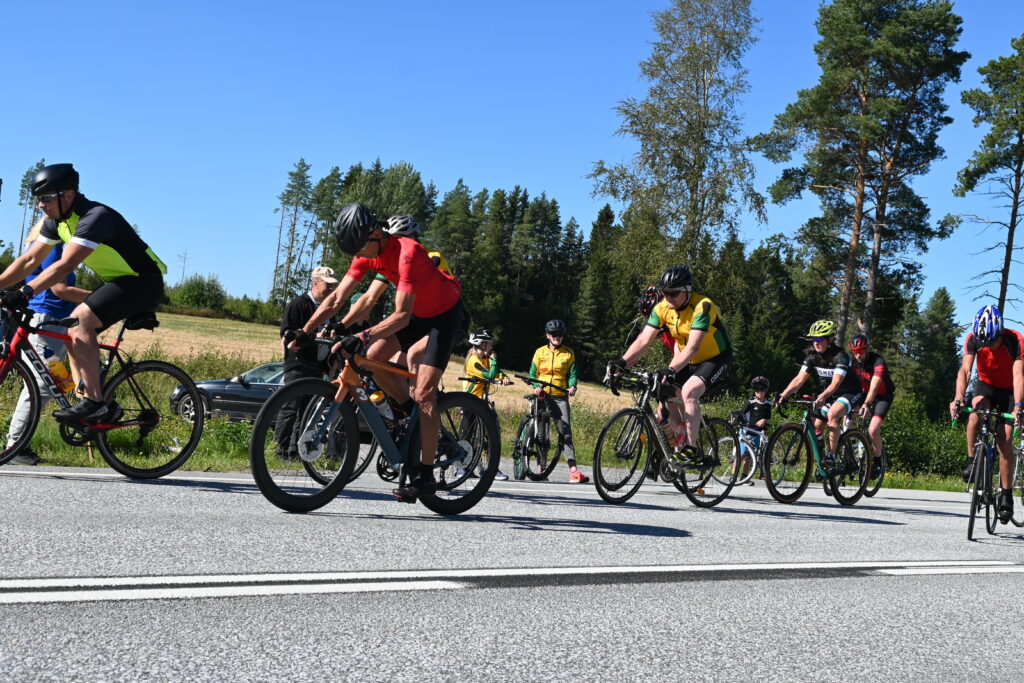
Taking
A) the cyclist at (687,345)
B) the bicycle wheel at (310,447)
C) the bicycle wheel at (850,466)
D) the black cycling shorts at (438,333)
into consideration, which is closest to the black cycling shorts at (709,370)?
the cyclist at (687,345)

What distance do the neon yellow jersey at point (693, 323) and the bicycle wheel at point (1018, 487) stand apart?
9.33 feet

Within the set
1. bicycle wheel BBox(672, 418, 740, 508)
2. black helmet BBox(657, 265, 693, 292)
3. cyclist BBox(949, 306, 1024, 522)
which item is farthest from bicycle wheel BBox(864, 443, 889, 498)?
black helmet BBox(657, 265, 693, 292)

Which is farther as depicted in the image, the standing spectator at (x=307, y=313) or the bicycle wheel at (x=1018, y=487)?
the bicycle wheel at (x=1018, y=487)

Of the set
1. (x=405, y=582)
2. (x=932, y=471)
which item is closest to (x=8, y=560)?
(x=405, y=582)

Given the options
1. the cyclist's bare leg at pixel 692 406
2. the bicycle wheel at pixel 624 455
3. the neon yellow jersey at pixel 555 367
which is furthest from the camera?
the neon yellow jersey at pixel 555 367

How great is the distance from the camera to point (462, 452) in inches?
252

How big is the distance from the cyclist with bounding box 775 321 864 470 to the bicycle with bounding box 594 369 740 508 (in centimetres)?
240

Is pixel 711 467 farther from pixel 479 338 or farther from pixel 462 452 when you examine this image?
pixel 479 338

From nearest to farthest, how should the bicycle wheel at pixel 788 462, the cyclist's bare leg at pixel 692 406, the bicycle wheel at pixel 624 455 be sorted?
the bicycle wheel at pixel 624 455
the cyclist's bare leg at pixel 692 406
the bicycle wheel at pixel 788 462

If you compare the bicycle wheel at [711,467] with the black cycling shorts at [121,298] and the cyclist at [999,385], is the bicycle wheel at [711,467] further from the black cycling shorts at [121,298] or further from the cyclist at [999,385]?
the black cycling shorts at [121,298]

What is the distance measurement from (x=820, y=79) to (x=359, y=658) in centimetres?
3358

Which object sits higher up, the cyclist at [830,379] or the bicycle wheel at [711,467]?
the cyclist at [830,379]

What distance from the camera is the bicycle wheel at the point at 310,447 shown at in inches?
223

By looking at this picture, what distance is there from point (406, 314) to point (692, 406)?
3.81 meters
